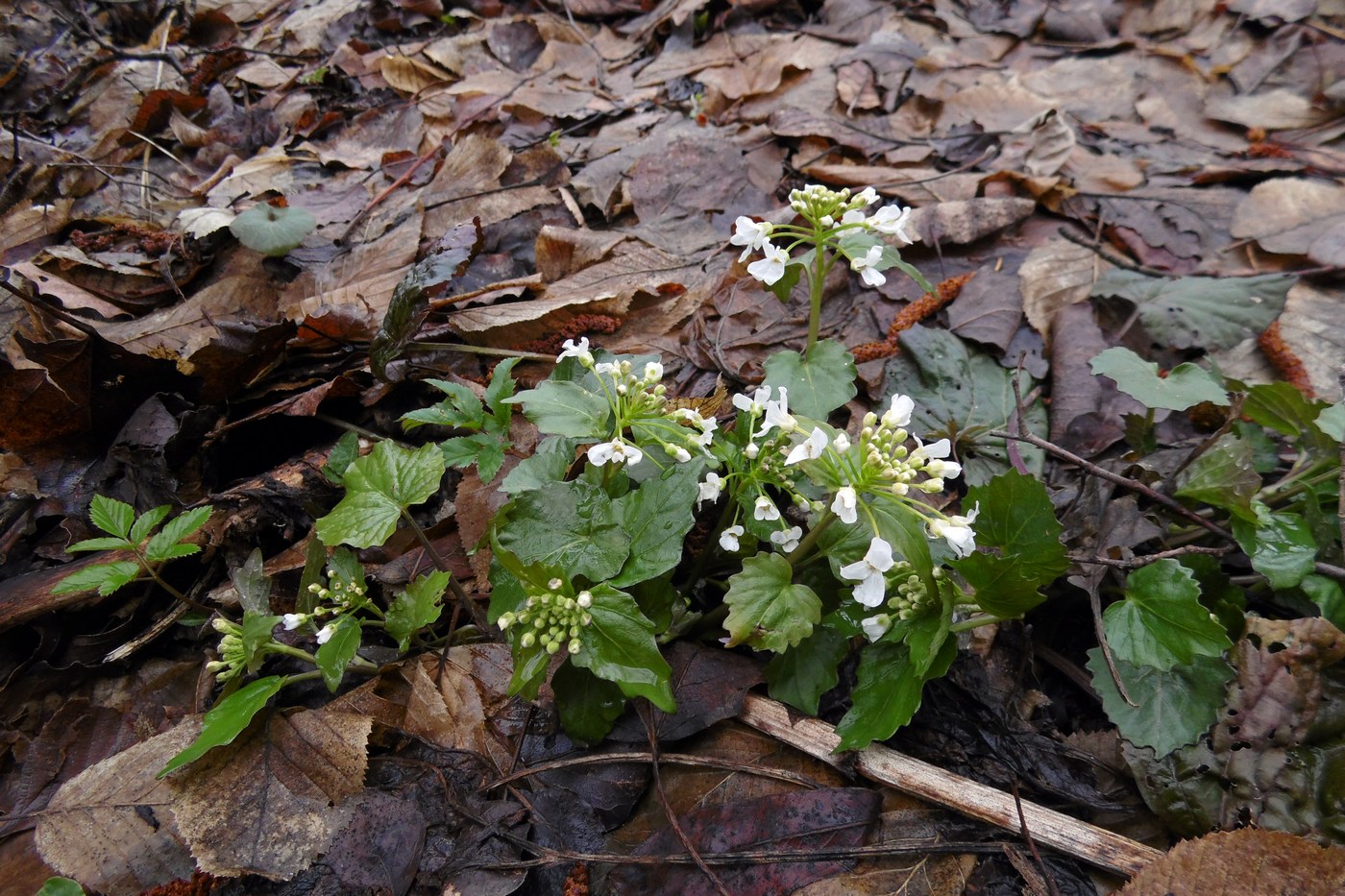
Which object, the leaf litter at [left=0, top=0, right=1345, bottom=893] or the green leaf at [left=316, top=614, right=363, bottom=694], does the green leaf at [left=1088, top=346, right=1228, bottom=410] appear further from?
the green leaf at [left=316, top=614, right=363, bottom=694]

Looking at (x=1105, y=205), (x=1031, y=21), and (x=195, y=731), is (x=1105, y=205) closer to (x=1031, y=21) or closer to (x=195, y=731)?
(x=1031, y=21)

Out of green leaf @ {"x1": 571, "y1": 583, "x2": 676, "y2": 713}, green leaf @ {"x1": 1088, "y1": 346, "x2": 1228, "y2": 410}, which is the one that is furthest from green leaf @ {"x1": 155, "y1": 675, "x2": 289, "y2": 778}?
green leaf @ {"x1": 1088, "y1": 346, "x2": 1228, "y2": 410}

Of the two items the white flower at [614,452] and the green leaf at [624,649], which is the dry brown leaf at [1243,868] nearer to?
the green leaf at [624,649]

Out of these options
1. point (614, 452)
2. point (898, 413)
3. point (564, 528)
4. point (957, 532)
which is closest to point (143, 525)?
point (564, 528)

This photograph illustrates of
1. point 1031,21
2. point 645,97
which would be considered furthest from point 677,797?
point 1031,21

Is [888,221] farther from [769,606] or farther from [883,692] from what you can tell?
[883,692]

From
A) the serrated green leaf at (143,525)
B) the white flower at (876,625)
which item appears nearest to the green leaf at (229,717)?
the serrated green leaf at (143,525)
